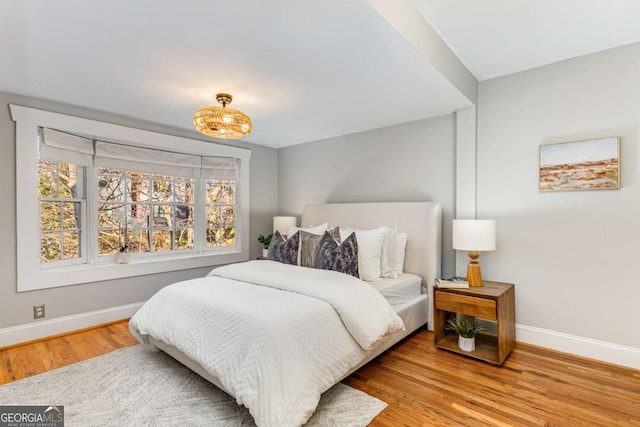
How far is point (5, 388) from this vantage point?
206 centimetres

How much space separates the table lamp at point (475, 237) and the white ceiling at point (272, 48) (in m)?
1.14

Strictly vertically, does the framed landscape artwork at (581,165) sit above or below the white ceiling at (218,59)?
below

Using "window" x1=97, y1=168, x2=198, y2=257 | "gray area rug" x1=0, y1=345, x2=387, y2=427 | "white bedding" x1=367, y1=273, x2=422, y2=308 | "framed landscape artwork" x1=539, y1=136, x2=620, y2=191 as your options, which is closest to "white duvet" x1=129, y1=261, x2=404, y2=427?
"gray area rug" x1=0, y1=345, x2=387, y2=427

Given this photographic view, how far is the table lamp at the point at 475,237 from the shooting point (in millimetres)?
2586

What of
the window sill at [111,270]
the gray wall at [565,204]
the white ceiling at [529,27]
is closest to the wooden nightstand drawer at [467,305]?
the gray wall at [565,204]

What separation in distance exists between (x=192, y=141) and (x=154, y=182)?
69cm

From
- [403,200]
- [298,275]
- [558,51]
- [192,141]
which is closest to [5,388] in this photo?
[298,275]

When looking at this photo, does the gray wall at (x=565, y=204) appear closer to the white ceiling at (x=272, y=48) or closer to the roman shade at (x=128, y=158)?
the white ceiling at (x=272, y=48)

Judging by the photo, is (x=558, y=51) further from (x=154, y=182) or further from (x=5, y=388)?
(x=5, y=388)

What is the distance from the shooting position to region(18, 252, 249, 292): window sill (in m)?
2.87

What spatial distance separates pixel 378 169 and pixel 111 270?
3211mm

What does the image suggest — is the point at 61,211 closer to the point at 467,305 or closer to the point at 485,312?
the point at 467,305

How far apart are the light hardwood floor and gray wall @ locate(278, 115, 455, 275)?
1.04 metres

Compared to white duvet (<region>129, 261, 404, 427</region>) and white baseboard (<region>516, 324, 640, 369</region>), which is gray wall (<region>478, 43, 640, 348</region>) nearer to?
white baseboard (<region>516, 324, 640, 369</region>)
